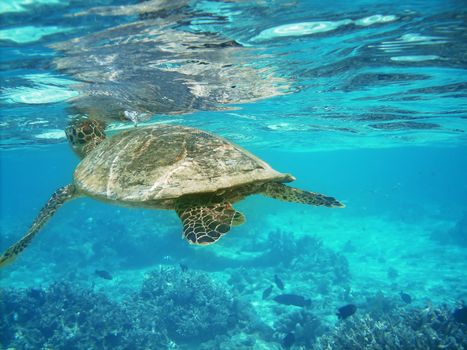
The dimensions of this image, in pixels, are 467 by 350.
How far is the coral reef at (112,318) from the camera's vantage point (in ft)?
39.8

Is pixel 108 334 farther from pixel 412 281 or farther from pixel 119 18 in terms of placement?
pixel 412 281

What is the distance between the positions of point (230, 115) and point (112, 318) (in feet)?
42.2

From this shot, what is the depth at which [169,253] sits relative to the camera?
22.6 m

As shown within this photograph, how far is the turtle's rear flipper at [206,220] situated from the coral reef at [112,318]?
374 inches

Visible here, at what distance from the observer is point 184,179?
5.00 meters

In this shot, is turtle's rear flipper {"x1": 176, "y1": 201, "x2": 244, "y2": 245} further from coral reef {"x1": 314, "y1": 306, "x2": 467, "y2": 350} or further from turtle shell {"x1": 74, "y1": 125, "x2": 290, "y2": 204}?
coral reef {"x1": 314, "y1": 306, "x2": 467, "y2": 350}

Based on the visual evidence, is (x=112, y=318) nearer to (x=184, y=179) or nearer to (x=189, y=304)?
(x=189, y=304)

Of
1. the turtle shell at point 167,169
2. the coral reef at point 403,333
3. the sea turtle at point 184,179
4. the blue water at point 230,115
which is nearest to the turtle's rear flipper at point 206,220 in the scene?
the sea turtle at point 184,179

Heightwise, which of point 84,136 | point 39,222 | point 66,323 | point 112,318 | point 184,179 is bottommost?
point 112,318

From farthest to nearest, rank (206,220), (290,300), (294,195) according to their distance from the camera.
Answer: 1. (290,300)
2. (294,195)
3. (206,220)

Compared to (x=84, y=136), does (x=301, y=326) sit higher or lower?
lower

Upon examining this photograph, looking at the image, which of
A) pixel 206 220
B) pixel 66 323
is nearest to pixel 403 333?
pixel 206 220

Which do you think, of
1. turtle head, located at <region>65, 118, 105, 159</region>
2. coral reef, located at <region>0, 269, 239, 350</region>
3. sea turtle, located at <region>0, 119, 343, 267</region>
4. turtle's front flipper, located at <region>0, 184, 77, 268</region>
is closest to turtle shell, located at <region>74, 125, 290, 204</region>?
sea turtle, located at <region>0, 119, 343, 267</region>

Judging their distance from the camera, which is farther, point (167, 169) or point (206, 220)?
point (167, 169)
